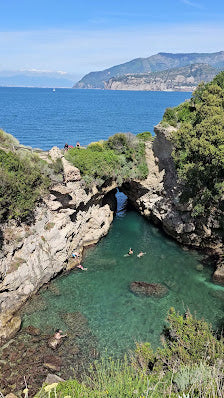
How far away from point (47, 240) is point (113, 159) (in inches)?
413

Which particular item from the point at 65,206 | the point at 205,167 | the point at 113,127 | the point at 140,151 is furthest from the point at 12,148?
the point at 113,127

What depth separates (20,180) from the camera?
2036 centimetres

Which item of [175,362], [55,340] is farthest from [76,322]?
[175,362]

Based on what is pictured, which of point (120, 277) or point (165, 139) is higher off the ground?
point (165, 139)

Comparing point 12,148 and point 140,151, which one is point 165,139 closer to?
point 140,151

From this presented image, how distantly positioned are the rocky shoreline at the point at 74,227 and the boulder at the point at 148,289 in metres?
4.41

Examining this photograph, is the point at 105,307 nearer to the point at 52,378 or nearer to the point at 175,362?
the point at 52,378

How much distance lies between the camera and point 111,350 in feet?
53.6

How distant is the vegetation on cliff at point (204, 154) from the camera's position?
21.3 metres

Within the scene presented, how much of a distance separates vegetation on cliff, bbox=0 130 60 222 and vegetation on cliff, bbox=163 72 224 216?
10355 mm

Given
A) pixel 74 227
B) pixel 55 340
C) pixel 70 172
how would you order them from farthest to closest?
1. pixel 74 227
2. pixel 70 172
3. pixel 55 340

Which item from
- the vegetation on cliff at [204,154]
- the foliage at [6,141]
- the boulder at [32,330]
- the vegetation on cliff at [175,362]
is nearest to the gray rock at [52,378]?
the vegetation on cliff at [175,362]

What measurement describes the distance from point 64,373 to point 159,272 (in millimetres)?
11129

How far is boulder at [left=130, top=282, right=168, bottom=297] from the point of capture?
20.8 metres
